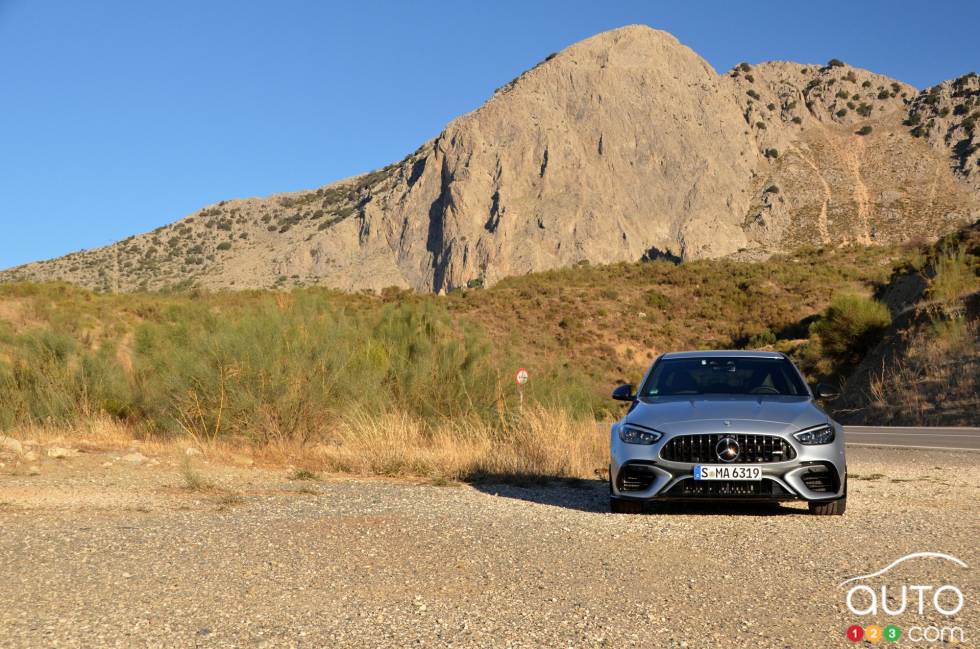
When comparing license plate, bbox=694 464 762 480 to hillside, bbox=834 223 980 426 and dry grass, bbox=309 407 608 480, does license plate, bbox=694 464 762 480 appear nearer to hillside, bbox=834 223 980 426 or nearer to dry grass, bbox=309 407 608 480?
dry grass, bbox=309 407 608 480

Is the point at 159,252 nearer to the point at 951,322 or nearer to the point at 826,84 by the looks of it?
the point at 826,84

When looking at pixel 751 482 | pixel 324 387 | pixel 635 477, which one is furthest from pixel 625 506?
pixel 324 387

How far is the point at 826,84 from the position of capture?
120m

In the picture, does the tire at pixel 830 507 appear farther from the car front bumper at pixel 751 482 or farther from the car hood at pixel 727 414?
the car hood at pixel 727 414

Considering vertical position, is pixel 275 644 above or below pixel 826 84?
below

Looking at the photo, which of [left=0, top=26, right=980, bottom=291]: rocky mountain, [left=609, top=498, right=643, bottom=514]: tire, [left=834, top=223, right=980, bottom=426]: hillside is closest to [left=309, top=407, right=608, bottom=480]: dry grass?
[left=609, top=498, right=643, bottom=514]: tire

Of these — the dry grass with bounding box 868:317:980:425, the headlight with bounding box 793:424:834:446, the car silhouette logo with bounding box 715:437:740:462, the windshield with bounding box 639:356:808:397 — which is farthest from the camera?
the dry grass with bounding box 868:317:980:425

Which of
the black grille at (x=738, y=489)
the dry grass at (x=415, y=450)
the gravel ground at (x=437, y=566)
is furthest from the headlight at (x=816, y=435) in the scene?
the dry grass at (x=415, y=450)

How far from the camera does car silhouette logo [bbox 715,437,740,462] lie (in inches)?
352

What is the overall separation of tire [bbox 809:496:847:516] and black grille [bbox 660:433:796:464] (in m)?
0.64

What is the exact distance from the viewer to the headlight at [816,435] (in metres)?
Answer: 9.05

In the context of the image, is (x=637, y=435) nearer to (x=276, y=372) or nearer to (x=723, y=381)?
(x=723, y=381)

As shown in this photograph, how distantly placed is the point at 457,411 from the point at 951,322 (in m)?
18.1

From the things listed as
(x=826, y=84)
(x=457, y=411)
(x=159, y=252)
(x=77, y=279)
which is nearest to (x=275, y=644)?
(x=457, y=411)
